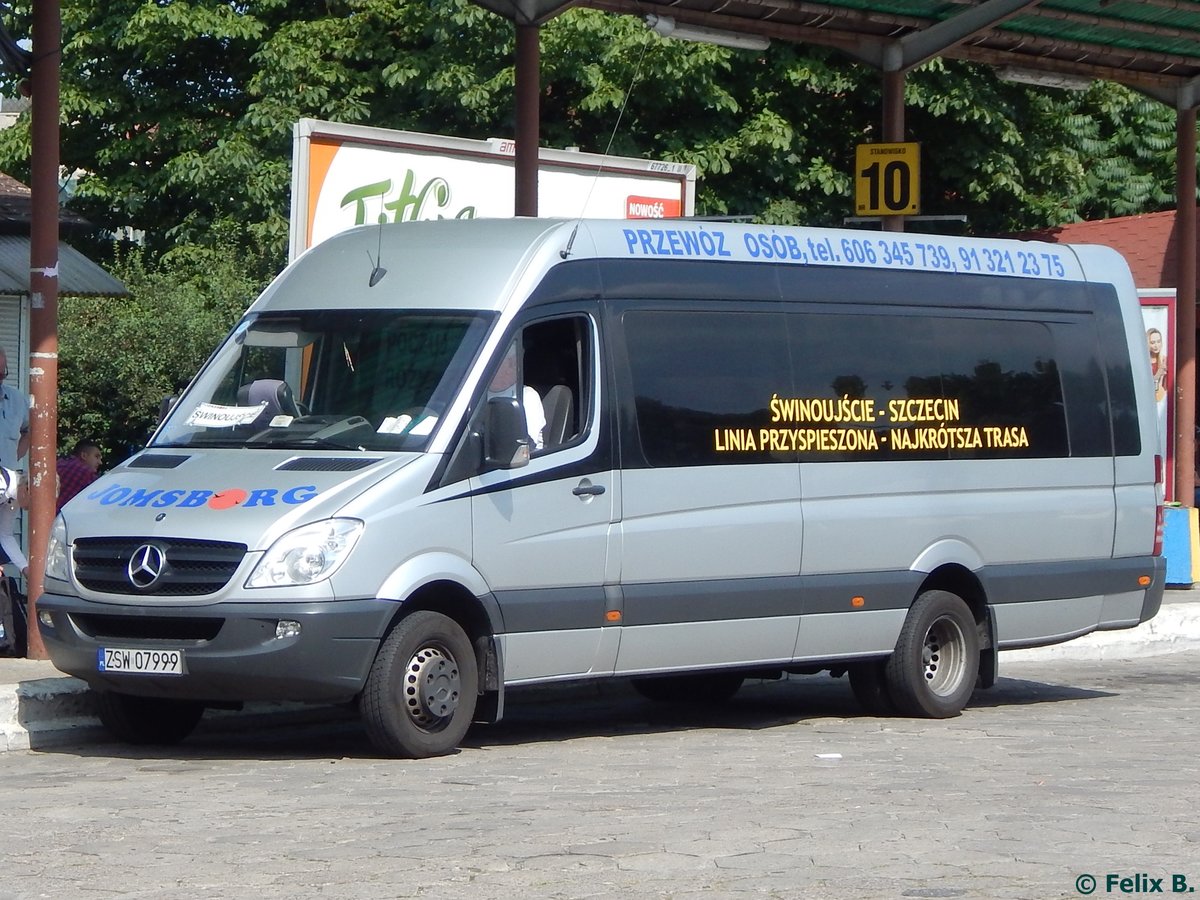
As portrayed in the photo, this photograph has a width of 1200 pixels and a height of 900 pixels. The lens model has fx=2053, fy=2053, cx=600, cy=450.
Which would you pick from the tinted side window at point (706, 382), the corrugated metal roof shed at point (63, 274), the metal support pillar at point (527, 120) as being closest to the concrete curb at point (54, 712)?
the tinted side window at point (706, 382)

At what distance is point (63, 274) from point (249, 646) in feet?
28.1

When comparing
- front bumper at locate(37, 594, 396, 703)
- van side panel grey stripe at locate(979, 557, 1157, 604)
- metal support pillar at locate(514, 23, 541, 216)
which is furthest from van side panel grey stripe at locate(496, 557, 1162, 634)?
metal support pillar at locate(514, 23, 541, 216)

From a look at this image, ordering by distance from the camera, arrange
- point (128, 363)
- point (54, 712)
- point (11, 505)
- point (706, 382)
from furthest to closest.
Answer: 1. point (128, 363)
2. point (11, 505)
3. point (706, 382)
4. point (54, 712)

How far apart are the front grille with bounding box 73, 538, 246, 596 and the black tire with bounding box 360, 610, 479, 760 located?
31.7 inches

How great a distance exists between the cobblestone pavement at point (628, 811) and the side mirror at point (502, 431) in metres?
1.39

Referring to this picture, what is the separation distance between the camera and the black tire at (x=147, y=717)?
32.5ft

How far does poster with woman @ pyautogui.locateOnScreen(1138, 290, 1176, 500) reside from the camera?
19359 millimetres

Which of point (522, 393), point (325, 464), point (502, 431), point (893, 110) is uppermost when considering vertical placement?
point (893, 110)

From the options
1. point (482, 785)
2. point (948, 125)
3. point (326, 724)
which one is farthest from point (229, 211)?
point (482, 785)

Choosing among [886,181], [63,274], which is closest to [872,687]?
[886,181]

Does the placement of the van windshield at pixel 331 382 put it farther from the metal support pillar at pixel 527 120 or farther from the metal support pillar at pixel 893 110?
the metal support pillar at pixel 893 110

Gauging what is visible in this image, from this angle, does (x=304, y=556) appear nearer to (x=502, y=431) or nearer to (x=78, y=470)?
(x=502, y=431)

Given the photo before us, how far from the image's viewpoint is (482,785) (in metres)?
8.58

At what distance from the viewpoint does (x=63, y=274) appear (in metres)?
16.6
